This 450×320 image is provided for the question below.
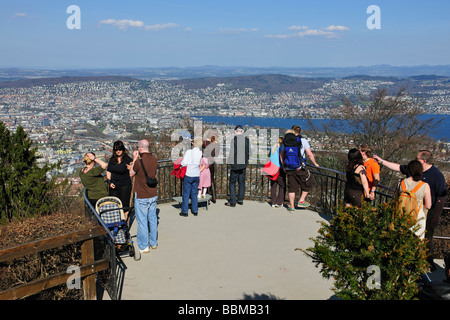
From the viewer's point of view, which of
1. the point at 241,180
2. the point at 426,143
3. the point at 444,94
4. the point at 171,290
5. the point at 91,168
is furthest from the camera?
the point at 444,94

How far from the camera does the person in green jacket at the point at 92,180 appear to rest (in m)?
7.13

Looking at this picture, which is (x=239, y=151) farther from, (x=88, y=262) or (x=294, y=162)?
(x=88, y=262)

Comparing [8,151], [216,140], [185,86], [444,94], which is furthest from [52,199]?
[185,86]

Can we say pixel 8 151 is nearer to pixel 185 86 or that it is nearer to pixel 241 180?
pixel 241 180

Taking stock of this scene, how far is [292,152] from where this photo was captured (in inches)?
328

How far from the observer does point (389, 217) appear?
3.40 meters

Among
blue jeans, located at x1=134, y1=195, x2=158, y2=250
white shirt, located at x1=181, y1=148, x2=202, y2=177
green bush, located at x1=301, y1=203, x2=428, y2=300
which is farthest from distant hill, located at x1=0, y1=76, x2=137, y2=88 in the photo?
green bush, located at x1=301, y1=203, x2=428, y2=300

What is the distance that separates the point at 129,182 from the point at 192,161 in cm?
137

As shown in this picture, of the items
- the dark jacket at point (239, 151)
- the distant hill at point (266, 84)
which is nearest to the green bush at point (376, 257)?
the dark jacket at point (239, 151)

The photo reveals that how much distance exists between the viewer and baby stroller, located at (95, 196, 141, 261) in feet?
20.2

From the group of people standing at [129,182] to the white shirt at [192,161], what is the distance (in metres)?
1.04

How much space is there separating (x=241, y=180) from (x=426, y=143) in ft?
50.2

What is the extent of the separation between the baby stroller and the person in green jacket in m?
0.54

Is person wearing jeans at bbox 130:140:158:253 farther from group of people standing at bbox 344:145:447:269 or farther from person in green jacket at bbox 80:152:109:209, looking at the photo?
group of people standing at bbox 344:145:447:269
